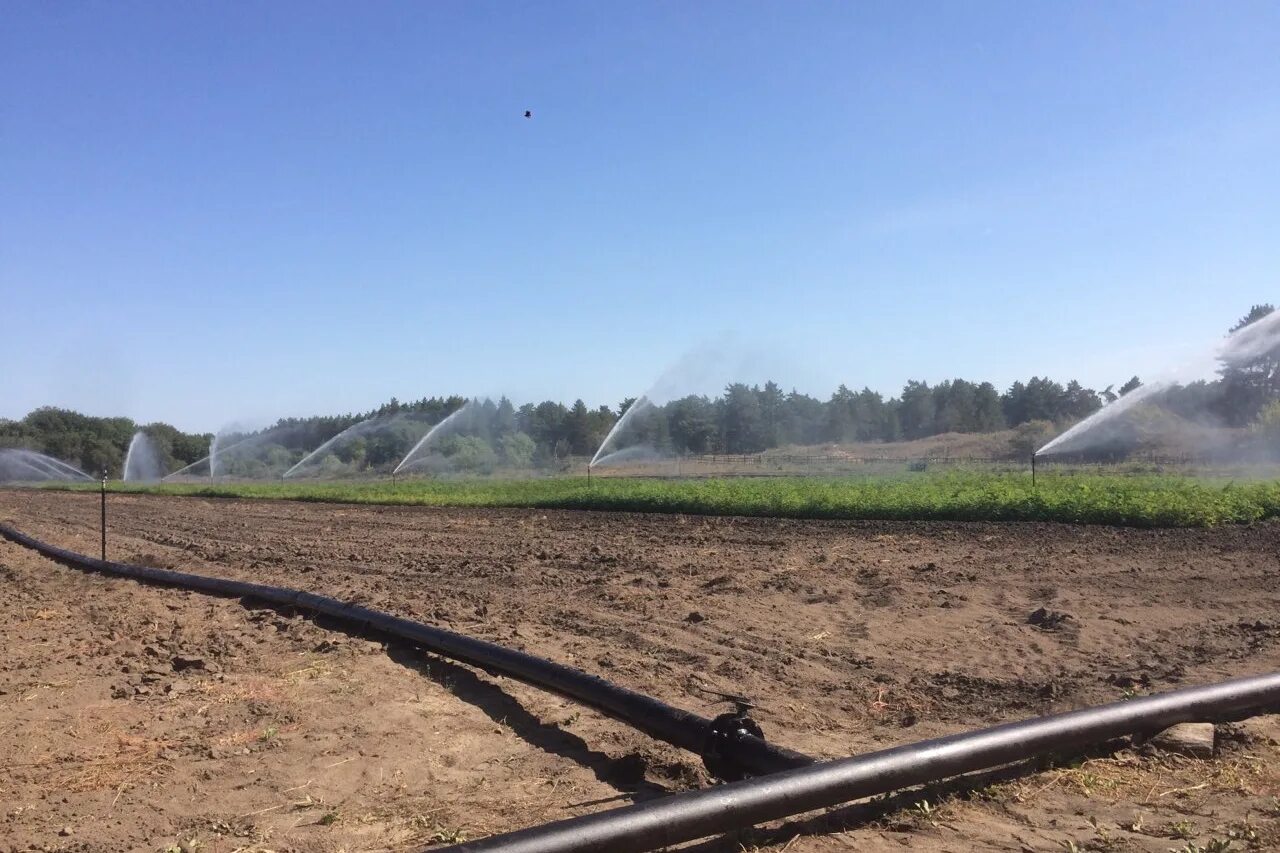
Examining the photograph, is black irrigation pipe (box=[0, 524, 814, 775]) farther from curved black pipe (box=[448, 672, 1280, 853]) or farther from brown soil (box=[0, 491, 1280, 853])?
curved black pipe (box=[448, 672, 1280, 853])

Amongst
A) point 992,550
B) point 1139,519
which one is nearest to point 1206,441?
point 1139,519

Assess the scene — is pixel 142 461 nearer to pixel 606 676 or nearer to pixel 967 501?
pixel 967 501

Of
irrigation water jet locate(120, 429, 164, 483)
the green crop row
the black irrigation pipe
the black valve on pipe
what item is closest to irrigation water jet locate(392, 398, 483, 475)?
irrigation water jet locate(120, 429, 164, 483)

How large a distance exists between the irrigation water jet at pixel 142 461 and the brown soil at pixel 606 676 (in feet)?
238

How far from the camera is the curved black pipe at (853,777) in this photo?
10.2 ft

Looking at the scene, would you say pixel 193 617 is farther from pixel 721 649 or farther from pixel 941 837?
pixel 941 837

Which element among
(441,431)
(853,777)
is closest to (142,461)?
(441,431)

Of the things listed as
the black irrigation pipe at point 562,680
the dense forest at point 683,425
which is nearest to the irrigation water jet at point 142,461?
the dense forest at point 683,425

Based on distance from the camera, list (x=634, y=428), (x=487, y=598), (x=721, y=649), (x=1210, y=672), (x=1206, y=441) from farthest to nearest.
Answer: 1. (x=634, y=428)
2. (x=1206, y=441)
3. (x=487, y=598)
4. (x=721, y=649)
5. (x=1210, y=672)

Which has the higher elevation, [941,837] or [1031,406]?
[1031,406]

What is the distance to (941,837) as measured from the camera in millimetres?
3693

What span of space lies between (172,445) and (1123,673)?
9420cm

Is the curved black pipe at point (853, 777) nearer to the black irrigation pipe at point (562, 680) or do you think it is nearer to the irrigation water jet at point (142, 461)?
the black irrigation pipe at point (562, 680)

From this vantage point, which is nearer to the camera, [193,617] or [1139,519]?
[193,617]
